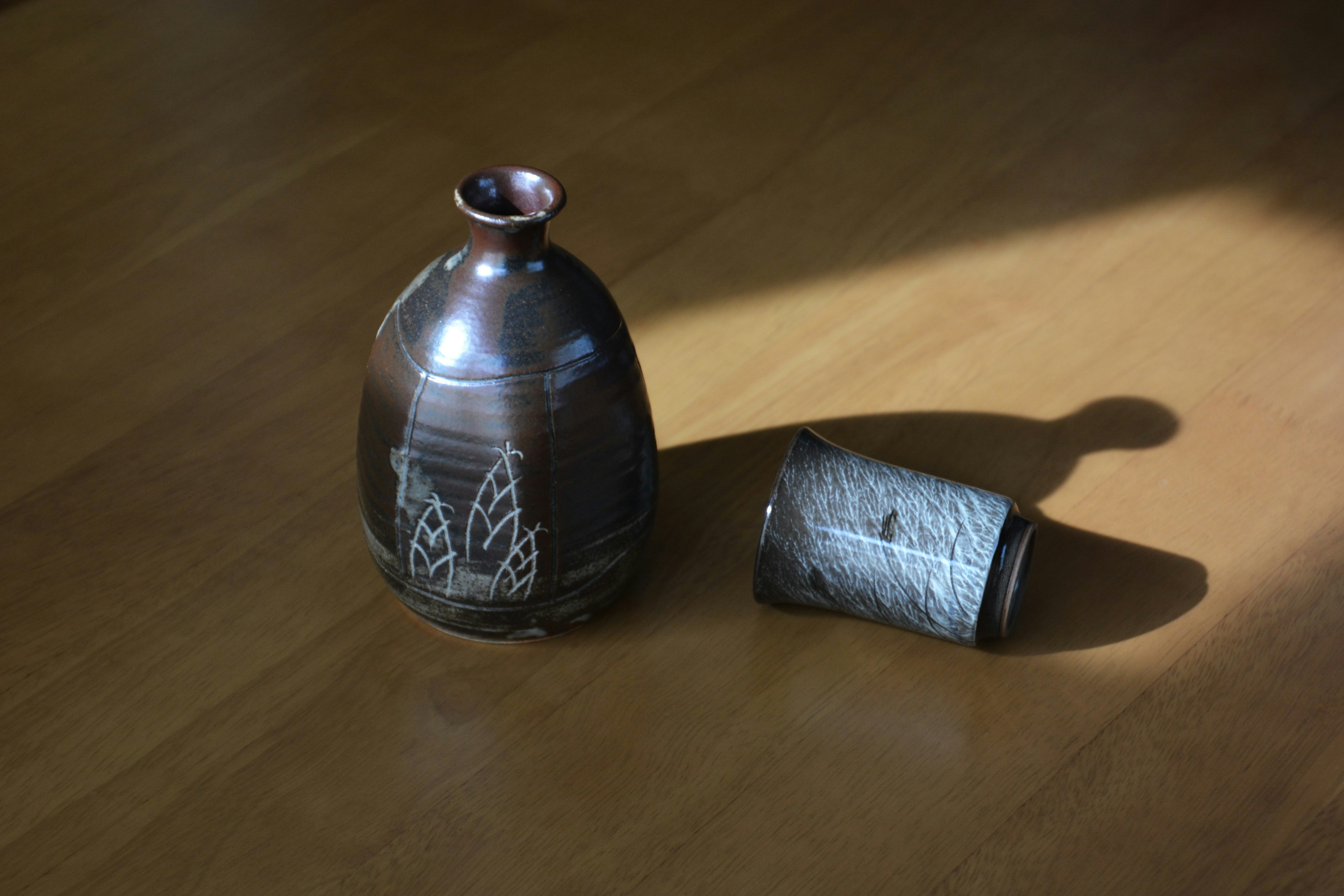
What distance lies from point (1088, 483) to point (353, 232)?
1.99ft

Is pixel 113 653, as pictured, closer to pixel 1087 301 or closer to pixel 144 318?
pixel 144 318

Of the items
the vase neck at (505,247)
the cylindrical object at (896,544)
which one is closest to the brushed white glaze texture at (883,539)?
the cylindrical object at (896,544)

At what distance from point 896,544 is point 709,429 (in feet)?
0.75

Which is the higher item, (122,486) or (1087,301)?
(1087,301)

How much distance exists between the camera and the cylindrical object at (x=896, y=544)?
783mm

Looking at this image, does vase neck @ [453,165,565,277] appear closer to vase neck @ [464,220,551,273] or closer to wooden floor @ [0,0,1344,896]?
→ vase neck @ [464,220,551,273]

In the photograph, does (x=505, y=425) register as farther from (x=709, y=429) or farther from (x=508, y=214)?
(x=709, y=429)

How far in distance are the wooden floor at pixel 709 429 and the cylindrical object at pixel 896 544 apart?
0.14 ft

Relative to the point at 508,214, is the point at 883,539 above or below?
below

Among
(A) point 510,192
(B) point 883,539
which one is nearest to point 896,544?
(B) point 883,539

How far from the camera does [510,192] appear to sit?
2.39 ft

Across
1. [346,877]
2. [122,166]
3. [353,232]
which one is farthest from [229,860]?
[122,166]

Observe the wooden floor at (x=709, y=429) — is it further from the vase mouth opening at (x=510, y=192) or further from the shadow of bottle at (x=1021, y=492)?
the vase mouth opening at (x=510, y=192)

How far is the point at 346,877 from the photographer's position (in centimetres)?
70
